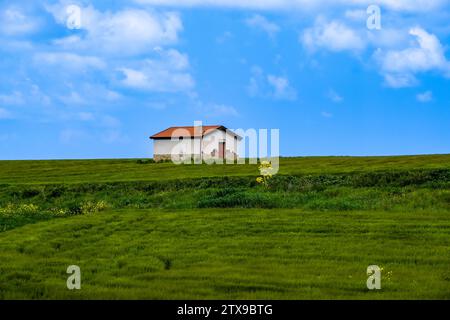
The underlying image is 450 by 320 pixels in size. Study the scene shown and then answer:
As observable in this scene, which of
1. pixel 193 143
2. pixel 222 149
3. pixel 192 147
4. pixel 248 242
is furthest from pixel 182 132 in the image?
pixel 248 242

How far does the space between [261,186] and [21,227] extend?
19368 mm

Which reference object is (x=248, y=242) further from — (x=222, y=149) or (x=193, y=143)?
(x=222, y=149)

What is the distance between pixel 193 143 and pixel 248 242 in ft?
213

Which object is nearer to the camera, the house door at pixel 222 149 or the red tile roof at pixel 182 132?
the red tile roof at pixel 182 132

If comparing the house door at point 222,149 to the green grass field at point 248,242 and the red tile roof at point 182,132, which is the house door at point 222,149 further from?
the green grass field at point 248,242

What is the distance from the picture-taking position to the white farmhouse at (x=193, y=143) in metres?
89.0

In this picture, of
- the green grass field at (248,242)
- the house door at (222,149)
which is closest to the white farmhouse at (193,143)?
the house door at (222,149)

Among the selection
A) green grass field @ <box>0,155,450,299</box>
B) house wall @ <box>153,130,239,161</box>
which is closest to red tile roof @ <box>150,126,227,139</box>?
house wall @ <box>153,130,239,161</box>

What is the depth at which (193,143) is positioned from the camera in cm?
8944

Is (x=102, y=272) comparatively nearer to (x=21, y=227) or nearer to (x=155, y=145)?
(x=21, y=227)

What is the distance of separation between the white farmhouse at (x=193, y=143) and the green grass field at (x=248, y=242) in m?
41.1

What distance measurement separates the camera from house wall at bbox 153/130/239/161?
3506 inches

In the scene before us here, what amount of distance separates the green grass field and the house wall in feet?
135
